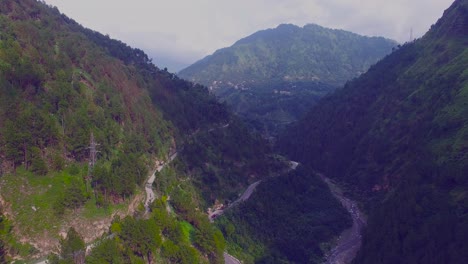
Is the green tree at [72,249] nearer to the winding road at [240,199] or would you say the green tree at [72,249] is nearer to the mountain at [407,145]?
the winding road at [240,199]

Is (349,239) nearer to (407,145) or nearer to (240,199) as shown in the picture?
(240,199)

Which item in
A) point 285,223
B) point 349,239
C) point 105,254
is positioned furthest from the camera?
point 349,239

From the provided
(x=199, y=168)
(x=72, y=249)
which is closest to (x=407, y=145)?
(x=199, y=168)

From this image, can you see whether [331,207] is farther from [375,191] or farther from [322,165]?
[322,165]

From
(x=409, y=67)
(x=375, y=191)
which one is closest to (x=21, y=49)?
(x=375, y=191)

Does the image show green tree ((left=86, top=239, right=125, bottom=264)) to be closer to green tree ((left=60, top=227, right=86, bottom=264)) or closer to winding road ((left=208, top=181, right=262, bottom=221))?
green tree ((left=60, top=227, right=86, bottom=264))

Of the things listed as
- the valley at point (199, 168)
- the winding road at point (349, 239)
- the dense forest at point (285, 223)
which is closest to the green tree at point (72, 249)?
the valley at point (199, 168)
